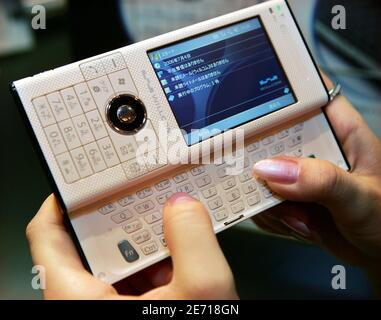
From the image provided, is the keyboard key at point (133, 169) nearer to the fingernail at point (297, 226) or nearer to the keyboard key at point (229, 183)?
the keyboard key at point (229, 183)

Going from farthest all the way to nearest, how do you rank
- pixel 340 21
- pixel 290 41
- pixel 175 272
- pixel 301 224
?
1. pixel 340 21
2. pixel 301 224
3. pixel 290 41
4. pixel 175 272

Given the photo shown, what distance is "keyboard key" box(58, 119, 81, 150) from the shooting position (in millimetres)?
442

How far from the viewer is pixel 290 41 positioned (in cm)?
54

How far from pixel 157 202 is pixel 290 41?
0.87ft

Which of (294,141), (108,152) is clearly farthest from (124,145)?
(294,141)

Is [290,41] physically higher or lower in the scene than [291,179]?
higher

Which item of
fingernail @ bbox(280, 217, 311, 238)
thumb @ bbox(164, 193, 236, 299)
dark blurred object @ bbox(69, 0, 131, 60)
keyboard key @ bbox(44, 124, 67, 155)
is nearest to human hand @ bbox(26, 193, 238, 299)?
thumb @ bbox(164, 193, 236, 299)

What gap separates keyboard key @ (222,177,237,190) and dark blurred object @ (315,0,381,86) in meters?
0.45

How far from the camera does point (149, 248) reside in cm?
46

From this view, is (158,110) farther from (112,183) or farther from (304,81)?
(304,81)

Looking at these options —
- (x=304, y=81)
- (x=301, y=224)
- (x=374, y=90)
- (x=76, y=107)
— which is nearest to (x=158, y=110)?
(x=76, y=107)

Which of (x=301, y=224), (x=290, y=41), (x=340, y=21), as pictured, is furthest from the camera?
(x=340, y=21)

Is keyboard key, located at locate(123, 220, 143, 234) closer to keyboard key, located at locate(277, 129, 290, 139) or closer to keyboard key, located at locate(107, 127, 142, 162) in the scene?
keyboard key, located at locate(107, 127, 142, 162)

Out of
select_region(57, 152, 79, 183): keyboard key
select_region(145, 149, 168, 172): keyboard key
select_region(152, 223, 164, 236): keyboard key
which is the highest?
select_region(57, 152, 79, 183): keyboard key
